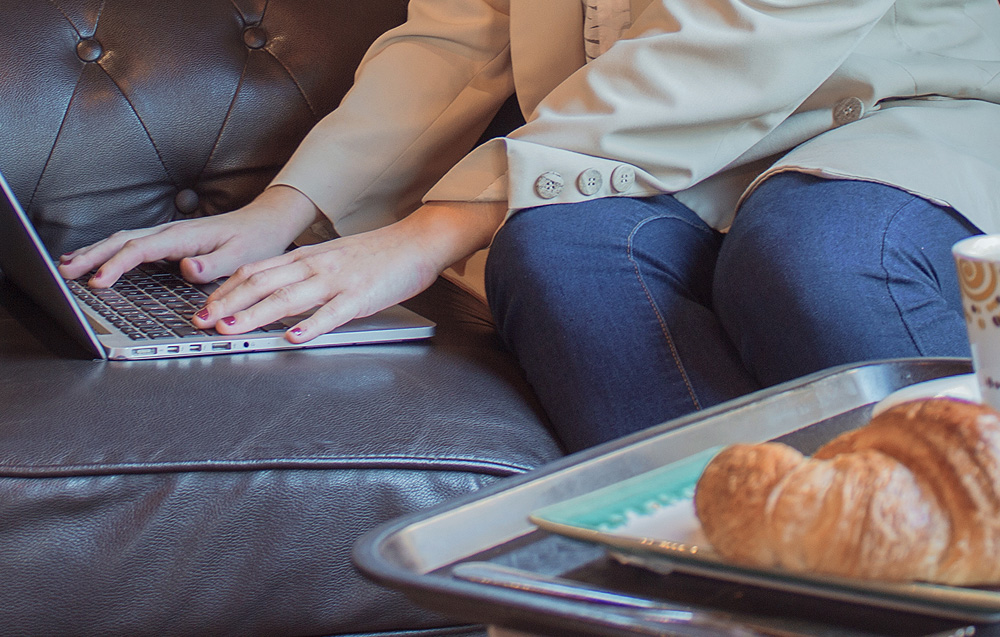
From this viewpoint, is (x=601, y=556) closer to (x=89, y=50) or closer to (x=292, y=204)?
(x=292, y=204)

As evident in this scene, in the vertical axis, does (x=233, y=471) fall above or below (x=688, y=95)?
below

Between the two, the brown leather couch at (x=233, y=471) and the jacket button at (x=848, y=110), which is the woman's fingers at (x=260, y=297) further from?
the jacket button at (x=848, y=110)

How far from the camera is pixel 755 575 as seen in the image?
0.27 metres

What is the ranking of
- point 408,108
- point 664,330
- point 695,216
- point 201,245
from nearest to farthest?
point 664,330
point 695,216
point 201,245
point 408,108

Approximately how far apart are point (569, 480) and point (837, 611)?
102 mm

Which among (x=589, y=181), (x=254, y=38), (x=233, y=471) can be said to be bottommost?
(x=233, y=471)

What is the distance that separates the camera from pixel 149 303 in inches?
34.3

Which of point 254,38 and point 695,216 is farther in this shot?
point 254,38

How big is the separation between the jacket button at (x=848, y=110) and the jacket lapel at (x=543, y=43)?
29 cm

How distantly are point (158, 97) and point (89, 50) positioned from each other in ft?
0.33

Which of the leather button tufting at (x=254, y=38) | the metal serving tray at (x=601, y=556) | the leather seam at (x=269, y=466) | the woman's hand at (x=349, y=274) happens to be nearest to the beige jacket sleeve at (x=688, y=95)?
the woman's hand at (x=349, y=274)

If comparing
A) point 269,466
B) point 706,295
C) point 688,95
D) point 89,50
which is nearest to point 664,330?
point 706,295

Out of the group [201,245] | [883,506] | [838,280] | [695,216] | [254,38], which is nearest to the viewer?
[883,506]

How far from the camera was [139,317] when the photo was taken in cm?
83
